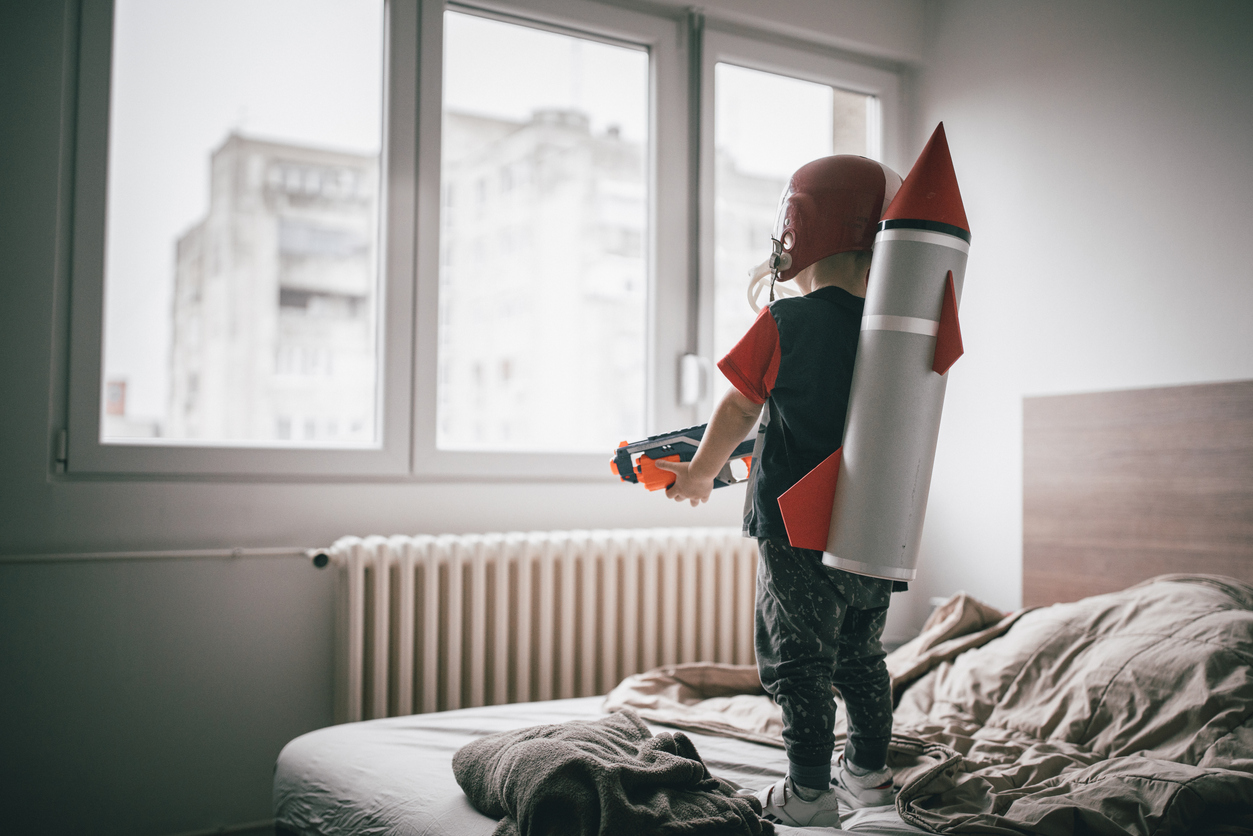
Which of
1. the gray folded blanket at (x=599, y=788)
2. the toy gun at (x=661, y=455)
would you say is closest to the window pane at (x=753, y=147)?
the toy gun at (x=661, y=455)

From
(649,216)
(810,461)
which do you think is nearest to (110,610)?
(810,461)

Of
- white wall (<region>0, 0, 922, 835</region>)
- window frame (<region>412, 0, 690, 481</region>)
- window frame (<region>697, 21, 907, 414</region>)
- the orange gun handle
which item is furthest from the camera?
window frame (<region>697, 21, 907, 414</region>)

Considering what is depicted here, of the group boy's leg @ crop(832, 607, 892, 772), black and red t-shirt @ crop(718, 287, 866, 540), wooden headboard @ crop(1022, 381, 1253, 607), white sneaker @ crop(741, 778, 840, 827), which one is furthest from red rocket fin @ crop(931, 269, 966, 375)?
wooden headboard @ crop(1022, 381, 1253, 607)

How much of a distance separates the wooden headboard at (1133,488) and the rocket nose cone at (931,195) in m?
1.08

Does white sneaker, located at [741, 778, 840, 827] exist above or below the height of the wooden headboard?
below

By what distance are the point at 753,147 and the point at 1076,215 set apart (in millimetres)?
891

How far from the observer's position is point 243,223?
1.93 metres

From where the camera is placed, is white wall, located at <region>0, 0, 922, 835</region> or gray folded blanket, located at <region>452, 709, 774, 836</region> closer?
gray folded blanket, located at <region>452, 709, 774, 836</region>

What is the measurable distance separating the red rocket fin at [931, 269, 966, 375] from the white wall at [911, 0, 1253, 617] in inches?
43.3

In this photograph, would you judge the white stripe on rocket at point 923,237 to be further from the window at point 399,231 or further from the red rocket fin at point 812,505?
the window at point 399,231

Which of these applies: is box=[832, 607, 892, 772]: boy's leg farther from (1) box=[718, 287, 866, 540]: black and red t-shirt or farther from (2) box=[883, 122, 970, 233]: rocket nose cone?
(2) box=[883, 122, 970, 233]: rocket nose cone

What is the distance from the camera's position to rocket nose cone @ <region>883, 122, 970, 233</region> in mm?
976

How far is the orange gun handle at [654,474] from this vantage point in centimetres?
117

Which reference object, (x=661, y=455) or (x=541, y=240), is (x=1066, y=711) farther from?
(x=541, y=240)
